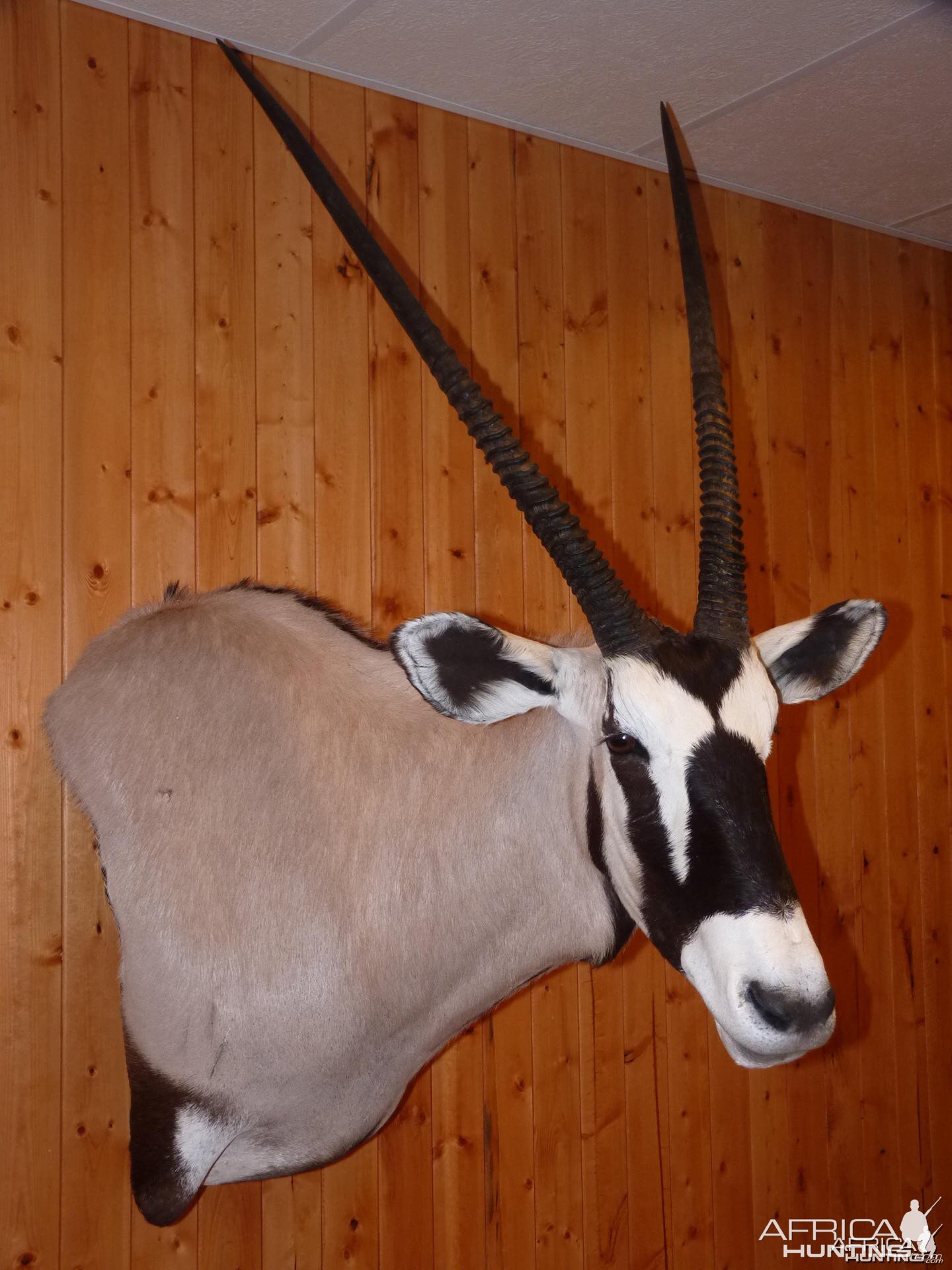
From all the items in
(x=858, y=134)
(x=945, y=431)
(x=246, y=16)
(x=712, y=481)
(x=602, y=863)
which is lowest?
(x=602, y=863)

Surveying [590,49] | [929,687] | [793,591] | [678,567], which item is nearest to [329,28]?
[590,49]

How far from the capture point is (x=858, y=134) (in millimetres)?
2939

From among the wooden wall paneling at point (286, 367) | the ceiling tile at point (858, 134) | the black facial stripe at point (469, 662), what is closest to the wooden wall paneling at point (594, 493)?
the ceiling tile at point (858, 134)

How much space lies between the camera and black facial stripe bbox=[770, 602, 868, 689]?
1982mm

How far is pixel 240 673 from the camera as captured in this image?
1.99 metres

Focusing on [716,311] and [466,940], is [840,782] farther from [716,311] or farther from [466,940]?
[466,940]

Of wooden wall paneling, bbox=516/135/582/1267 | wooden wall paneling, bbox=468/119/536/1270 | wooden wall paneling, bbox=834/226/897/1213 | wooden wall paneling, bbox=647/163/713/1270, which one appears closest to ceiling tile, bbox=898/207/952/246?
wooden wall paneling, bbox=834/226/897/1213

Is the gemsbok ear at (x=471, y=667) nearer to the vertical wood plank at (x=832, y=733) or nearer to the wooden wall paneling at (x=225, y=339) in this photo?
the wooden wall paneling at (x=225, y=339)

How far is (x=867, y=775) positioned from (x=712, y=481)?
187cm

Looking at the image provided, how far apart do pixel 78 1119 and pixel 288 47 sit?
2.36 m

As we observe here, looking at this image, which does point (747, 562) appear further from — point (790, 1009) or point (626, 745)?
point (790, 1009)

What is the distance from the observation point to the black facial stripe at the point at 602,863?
5.92 feet

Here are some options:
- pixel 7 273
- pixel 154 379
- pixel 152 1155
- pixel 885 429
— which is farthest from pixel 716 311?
pixel 152 1155

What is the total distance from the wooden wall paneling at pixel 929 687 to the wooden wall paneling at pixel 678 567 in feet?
3.11
